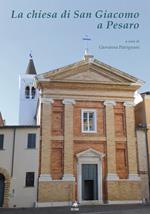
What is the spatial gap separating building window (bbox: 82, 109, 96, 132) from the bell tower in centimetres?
1837

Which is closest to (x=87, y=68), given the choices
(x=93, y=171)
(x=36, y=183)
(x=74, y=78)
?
(x=74, y=78)

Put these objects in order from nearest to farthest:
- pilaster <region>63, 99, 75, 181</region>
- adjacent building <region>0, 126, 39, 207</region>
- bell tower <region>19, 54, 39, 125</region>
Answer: adjacent building <region>0, 126, 39, 207</region>
pilaster <region>63, 99, 75, 181</region>
bell tower <region>19, 54, 39, 125</region>

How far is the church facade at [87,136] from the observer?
2338 cm

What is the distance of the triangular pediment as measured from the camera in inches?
1002

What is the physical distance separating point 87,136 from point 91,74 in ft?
17.5

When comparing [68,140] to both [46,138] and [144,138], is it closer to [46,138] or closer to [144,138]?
[46,138]

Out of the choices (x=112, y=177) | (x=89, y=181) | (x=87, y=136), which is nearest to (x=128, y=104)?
(x=87, y=136)

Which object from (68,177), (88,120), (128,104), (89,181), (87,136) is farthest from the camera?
(128,104)

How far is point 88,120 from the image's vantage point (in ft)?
82.8

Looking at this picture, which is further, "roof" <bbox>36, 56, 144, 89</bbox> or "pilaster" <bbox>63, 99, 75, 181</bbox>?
"roof" <bbox>36, 56, 144, 89</bbox>

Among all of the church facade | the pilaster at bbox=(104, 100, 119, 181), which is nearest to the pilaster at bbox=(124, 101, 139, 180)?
the church facade

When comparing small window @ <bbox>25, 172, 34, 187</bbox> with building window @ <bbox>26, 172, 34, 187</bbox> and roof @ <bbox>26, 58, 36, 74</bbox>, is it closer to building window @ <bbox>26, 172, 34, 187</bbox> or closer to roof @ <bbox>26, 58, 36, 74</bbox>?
building window @ <bbox>26, 172, 34, 187</bbox>

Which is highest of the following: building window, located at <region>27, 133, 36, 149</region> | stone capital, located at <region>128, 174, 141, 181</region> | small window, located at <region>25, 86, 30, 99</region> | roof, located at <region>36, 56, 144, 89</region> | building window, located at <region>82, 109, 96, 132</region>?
small window, located at <region>25, 86, 30, 99</region>

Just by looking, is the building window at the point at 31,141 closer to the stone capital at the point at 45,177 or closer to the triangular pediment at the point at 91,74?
the stone capital at the point at 45,177
